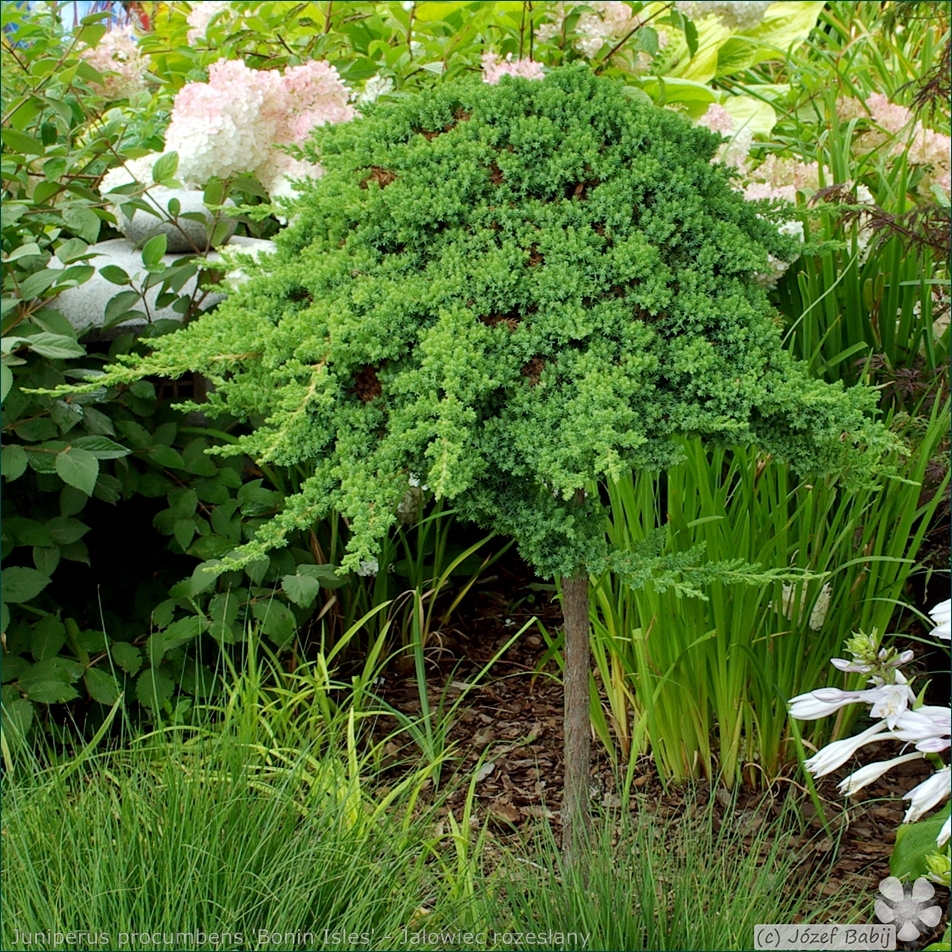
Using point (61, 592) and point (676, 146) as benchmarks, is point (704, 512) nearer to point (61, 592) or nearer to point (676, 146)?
point (676, 146)

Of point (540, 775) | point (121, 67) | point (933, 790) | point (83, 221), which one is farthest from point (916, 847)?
point (121, 67)

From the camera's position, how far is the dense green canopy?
4.61 feet

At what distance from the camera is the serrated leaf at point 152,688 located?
2.25m

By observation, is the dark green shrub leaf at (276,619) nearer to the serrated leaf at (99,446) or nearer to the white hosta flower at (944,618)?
the serrated leaf at (99,446)

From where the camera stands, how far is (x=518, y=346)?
1445mm

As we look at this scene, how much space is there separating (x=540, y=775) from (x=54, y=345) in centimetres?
143

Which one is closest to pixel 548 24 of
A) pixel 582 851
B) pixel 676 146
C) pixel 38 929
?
pixel 676 146

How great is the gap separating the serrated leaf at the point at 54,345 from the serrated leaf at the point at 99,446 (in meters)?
0.20

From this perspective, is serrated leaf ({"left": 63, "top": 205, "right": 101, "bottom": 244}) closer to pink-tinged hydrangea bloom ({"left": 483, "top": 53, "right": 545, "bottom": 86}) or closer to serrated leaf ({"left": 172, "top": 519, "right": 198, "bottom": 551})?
serrated leaf ({"left": 172, "top": 519, "right": 198, "bottom": 551})

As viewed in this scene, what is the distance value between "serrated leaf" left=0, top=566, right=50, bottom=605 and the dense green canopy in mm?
826

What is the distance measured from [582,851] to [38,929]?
2.97 feet

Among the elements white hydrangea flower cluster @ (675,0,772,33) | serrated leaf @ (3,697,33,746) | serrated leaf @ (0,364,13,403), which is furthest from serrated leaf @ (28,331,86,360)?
white hydrangea flower cluster @ (675,0,772,33)

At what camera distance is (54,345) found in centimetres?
199

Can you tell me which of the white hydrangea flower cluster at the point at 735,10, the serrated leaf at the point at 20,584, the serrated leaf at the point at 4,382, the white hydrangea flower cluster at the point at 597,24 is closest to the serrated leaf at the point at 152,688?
the serrated leaf at the point at 20,584
